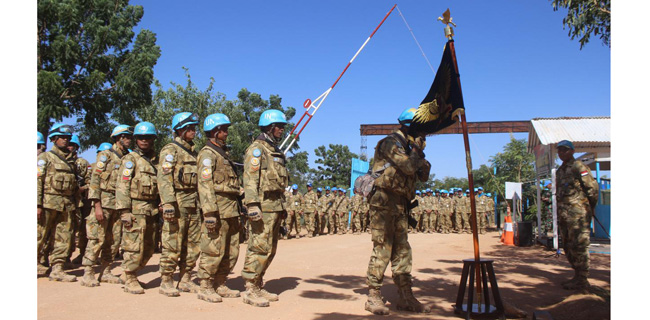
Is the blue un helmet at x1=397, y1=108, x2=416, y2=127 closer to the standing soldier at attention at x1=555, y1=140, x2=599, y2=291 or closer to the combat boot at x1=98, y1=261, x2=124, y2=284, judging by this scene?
the standing soldier at attention at x1=555, y1=140, x2=599, y2=291

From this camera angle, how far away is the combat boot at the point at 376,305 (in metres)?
5.20

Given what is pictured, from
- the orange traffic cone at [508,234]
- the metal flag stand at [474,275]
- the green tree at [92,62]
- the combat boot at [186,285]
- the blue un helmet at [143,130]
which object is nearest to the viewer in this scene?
the metal flag stand at [474,275]

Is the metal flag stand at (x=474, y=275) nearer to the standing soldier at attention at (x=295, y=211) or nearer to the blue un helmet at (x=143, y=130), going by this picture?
the blue un helmet at (x=143, y=130)

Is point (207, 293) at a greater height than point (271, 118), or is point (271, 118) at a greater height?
point (271, 118)

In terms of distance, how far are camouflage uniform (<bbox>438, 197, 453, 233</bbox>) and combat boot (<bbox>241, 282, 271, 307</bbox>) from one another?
16763mm

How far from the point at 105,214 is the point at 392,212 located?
4.73 metres

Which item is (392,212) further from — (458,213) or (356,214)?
(458,213)

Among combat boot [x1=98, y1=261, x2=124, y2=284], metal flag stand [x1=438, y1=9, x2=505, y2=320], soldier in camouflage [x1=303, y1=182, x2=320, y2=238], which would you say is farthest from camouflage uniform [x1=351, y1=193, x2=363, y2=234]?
metal flag stand [x1=438, y1=9, x2=505, y2=320]

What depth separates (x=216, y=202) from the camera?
18.7ft

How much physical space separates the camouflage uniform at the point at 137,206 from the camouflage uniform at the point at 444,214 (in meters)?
17.0

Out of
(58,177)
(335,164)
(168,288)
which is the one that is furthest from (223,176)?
(335,164)

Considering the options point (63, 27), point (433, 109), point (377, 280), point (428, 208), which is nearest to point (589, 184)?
point (433, 109)

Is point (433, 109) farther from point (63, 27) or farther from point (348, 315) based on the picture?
point (63, 27)

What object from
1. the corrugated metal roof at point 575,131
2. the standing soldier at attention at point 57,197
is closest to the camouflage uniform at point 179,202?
the standing soldier at attention at point 57,197
